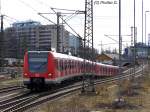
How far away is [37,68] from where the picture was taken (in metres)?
34.8

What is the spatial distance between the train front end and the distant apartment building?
80.1 feet

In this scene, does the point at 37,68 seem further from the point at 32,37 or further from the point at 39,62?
the point at 32,37

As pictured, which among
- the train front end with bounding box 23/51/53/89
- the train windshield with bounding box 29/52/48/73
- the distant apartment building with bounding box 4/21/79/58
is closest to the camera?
the train front end with bounding box 23/51/53/89

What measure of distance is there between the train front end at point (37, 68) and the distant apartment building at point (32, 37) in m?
24.4

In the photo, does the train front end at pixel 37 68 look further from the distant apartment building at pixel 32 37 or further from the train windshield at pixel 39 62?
A: the distant apartment building at pixel 32 37

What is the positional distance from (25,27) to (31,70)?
209 ft

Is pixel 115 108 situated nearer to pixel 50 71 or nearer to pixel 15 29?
pixel 50 71

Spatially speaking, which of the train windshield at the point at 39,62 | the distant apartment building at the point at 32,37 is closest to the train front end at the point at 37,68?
the train windshield at the point at 39,62

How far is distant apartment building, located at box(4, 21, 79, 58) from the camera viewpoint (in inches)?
2819

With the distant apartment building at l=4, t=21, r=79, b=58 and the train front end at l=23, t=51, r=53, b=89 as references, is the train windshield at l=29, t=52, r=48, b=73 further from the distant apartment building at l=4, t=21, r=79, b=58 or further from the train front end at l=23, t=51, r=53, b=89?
the distant apartment building at l=4, t=21, r=79, b=58

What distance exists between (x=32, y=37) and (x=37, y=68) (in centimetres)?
6187

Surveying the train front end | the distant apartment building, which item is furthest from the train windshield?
the distant apartment building

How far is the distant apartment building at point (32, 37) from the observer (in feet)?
235

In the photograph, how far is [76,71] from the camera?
164ft
